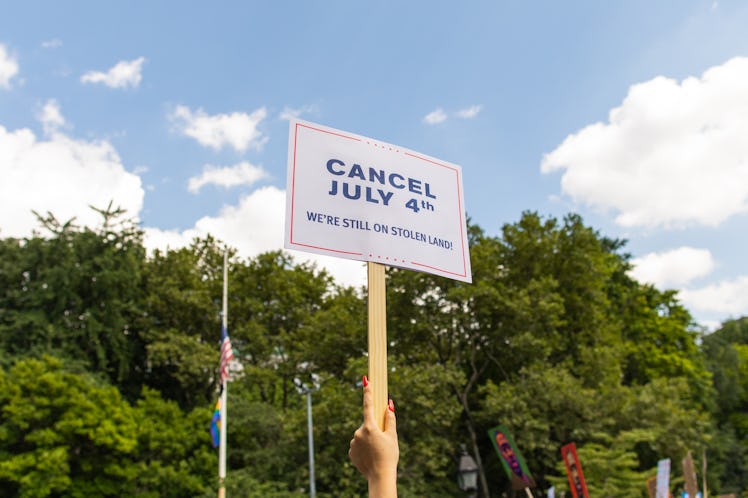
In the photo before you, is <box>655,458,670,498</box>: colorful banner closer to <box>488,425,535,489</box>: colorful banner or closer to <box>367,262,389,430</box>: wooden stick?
<box>488,425,535,489</box>: colorful banner

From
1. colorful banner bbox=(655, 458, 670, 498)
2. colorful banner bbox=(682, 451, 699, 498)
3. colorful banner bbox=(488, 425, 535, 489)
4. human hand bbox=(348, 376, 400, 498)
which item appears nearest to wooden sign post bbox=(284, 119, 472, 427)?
human hand bbox=(348, 376, 400, 498)

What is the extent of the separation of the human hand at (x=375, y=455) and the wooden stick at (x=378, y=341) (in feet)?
0.54

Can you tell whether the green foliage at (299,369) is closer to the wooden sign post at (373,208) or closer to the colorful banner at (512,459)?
the colorful banner at (512,459)

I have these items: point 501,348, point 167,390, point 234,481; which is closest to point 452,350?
point 501,348

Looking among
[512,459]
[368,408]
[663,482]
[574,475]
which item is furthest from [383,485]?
[512,459]

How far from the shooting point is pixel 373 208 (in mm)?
2725

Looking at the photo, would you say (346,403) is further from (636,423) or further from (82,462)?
(636,423)

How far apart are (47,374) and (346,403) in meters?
8.64

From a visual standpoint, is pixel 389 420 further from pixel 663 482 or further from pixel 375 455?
pixel 663 482

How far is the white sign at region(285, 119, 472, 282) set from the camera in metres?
2.60

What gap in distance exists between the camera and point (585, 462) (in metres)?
17.0

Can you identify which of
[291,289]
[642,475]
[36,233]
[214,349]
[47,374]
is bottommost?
[642,475]

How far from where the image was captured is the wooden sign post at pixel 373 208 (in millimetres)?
2576

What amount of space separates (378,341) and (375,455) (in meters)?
0.56
